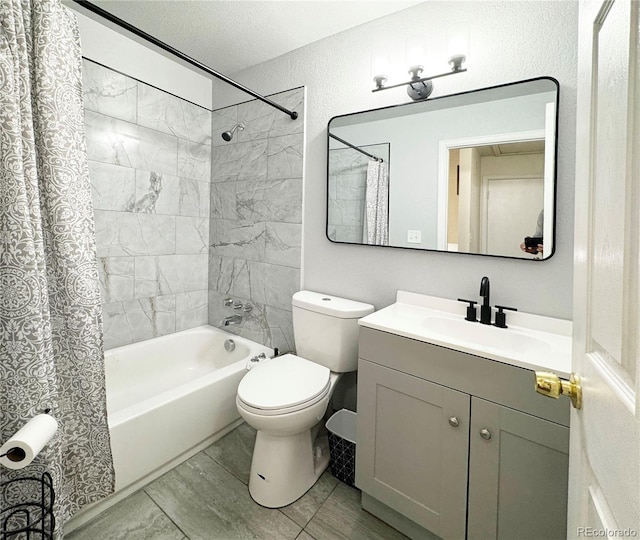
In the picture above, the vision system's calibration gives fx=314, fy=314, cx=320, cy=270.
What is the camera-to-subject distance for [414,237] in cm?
166

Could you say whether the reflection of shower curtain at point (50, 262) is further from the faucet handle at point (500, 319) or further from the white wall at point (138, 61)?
the faucet handle at point (500, 319)

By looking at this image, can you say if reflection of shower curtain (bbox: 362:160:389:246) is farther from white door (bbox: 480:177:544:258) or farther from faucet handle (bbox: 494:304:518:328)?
faucet handle (bbox: 494:304:518:328)

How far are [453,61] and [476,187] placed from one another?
1.88ft

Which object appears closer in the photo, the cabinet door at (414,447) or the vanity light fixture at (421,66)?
the cabinet door at (414,447)

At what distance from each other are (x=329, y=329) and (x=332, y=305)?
133 mm

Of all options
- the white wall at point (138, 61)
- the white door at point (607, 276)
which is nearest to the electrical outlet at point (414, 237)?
the white door at point (607, 276)

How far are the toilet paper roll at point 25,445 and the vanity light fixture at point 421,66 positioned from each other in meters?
1.92

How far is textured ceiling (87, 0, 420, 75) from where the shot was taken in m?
1.69

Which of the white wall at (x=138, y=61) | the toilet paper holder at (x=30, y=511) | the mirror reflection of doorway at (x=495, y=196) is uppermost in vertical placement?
the white wall at (x=138, y=61)

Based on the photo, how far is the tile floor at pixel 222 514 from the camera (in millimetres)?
1341

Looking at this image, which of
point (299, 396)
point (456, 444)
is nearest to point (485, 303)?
point (456, 444)

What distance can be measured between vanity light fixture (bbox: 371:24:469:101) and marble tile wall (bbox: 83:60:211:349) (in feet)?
5.07

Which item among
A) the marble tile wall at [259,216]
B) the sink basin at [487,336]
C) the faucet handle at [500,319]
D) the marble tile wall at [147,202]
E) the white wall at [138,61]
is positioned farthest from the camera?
the marble tile wall at [259,216]

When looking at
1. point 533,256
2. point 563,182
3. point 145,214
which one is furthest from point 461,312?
point 145,214
